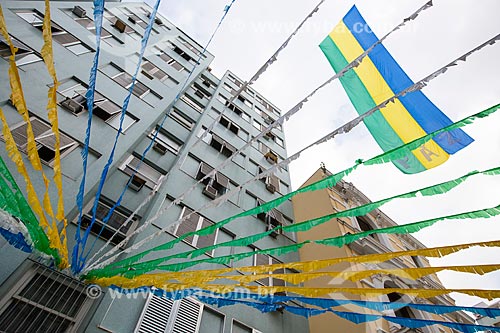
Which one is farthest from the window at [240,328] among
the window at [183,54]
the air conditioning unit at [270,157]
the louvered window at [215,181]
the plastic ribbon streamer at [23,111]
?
the window at [183,54]

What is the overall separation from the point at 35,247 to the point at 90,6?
44.6ft

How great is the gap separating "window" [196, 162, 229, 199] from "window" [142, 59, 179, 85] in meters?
5.48

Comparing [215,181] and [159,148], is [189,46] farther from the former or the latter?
[215,181]

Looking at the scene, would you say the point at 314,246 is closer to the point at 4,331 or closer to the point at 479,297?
the point at 479,297

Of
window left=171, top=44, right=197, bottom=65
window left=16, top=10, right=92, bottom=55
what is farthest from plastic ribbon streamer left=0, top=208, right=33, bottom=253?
window left=171, top=44, right=197, bottom=65

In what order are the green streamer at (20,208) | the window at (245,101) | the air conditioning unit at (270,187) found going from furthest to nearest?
the window at (245,101)
the air conditioning unit at (270,187)
the green streamer at (20,208)

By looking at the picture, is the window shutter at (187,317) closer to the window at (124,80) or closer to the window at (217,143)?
the window at (217,143)

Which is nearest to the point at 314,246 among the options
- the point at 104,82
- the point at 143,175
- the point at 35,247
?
the point at 143,175

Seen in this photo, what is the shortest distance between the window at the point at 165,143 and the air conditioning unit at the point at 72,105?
9.22 feet

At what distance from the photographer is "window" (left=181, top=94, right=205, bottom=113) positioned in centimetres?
1524

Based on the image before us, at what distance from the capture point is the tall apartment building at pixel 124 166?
5.34 meters

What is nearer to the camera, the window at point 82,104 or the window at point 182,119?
the window at point 82,104

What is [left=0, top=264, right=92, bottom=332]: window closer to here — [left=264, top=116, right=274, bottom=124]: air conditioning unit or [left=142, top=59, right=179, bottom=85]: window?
[left=142, top=59, right=179, bottom=85]: window

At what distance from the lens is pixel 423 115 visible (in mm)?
7496
